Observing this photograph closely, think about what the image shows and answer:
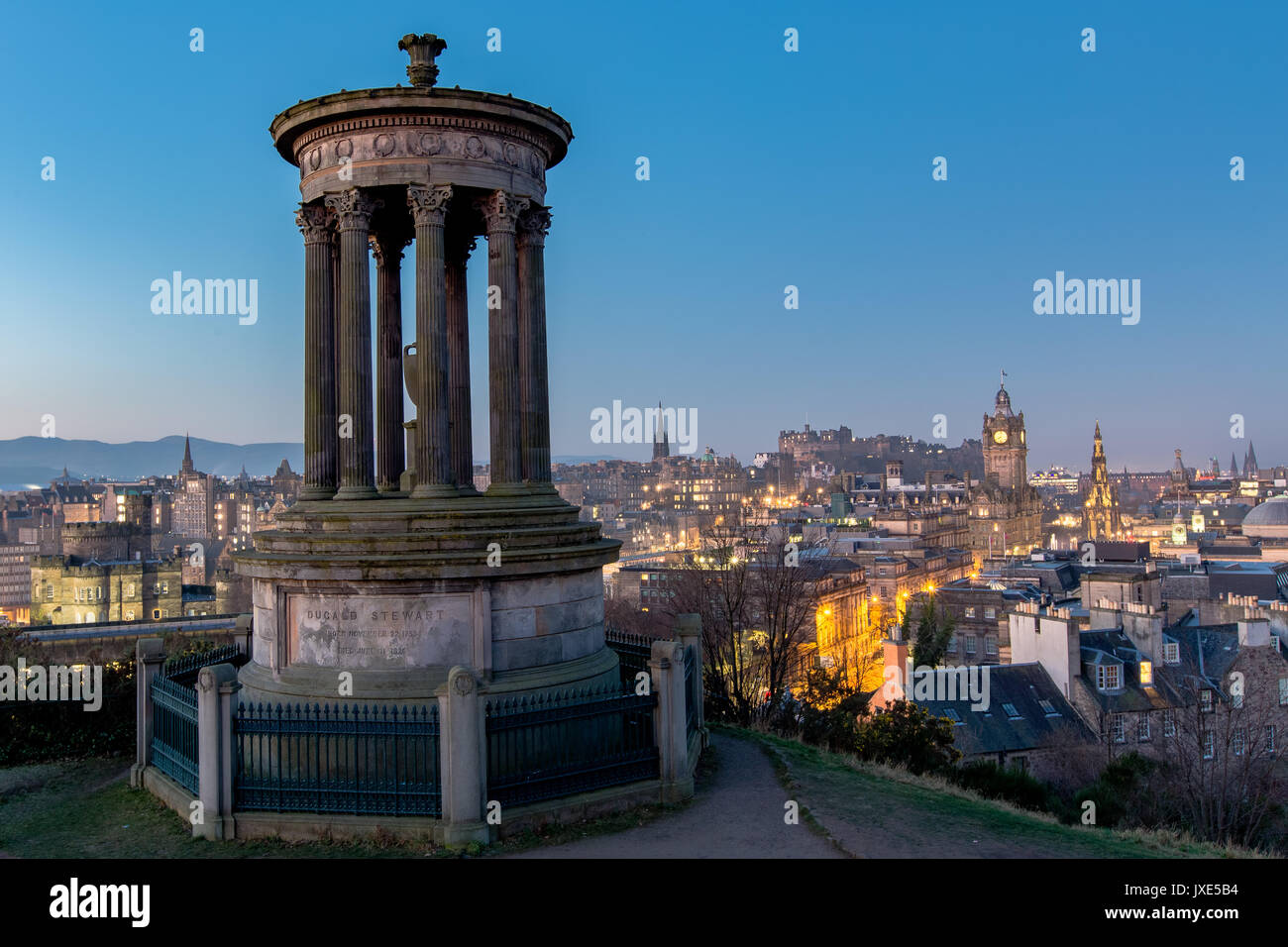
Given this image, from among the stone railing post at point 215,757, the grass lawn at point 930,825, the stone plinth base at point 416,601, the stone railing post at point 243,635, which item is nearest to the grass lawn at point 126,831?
the stone railing post at point 215,757

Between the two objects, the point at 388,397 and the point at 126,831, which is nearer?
the point at 126,831

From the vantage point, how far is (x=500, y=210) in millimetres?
17953

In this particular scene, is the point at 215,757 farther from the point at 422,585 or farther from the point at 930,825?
the point at 930,825

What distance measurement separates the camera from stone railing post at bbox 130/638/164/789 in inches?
667

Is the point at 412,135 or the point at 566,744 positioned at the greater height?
the point at 412,135

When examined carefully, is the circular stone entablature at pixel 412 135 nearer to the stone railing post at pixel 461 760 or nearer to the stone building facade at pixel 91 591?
the stone railing post at pixel 461 760

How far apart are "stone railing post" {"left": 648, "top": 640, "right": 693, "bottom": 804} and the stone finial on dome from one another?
36.1 ft

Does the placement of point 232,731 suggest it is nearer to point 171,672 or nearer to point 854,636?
point 171,672

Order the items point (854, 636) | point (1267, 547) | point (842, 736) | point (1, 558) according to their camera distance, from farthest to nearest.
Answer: point (1, 558), point (1267, 547), point (854, 636), point (842, 736)

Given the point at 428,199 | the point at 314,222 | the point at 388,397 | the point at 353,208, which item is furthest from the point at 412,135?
the point at 388,397

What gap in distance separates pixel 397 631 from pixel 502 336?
224 inches
